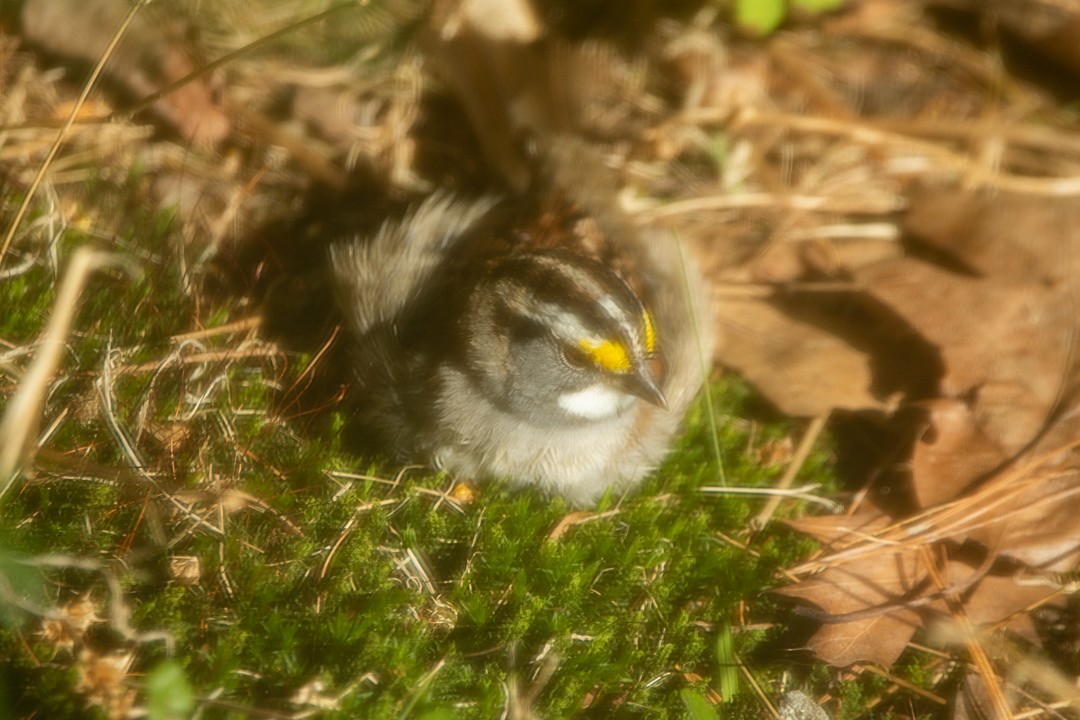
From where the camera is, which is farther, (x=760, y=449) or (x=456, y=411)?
(x=760, y=449)

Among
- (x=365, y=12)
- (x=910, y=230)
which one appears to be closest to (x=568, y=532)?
(x=910, y=230)

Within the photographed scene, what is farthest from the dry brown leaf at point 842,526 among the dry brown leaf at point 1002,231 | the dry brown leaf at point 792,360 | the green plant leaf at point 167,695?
the green plant leaf at point 167,695

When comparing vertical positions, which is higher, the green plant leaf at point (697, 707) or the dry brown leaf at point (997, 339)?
the dry brown leaf at point (997, 339)

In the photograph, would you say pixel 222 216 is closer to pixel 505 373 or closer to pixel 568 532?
pixel 505 373

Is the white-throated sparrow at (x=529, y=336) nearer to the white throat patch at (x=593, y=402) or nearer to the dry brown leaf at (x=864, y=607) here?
the white throat patch at (x=593, y=402)

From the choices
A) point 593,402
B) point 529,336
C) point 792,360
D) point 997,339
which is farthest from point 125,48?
point 997,339

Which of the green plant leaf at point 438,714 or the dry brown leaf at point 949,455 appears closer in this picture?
the green plant leaf at point 438,714
